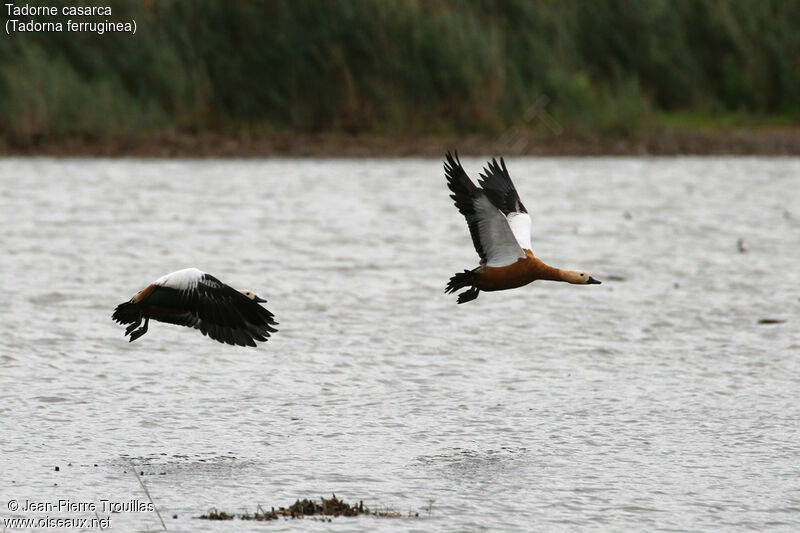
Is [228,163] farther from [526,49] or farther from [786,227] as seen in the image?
[786,227]

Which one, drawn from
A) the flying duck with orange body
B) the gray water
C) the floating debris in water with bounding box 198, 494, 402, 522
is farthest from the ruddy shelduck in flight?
the floating debris in water with bounding box 198, 494, 402, 522

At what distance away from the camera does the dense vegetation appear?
2444cm

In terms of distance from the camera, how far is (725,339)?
1199 centimetres

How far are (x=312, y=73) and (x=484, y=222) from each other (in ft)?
55.4

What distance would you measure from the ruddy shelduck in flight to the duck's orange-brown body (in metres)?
1.42

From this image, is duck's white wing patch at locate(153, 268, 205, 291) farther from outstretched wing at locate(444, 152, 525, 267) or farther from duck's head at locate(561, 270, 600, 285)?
duck's head at locate(561, 270, 600, 285)

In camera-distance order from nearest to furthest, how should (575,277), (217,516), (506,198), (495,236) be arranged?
(217,516) < (495,236) < (575,277) < (506,198)

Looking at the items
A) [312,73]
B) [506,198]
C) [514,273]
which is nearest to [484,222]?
[514,273]

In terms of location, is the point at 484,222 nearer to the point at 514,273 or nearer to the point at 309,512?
the point at 514,273

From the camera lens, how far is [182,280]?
838 centimetres

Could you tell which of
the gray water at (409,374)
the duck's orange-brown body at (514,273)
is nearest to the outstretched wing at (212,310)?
the gray water at (409,374)

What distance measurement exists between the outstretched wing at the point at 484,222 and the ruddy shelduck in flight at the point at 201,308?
1434 mm

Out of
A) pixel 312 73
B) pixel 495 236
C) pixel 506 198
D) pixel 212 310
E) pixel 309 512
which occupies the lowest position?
pixel 309 512

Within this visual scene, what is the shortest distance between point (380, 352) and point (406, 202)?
33.3 ft
